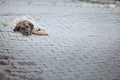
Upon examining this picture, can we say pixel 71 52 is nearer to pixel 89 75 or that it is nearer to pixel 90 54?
pixel 90 54

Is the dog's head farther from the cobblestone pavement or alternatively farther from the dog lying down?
the cobblestone pavement

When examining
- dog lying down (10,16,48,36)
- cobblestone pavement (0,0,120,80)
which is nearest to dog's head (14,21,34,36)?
dog lying down (10,16,48,36)

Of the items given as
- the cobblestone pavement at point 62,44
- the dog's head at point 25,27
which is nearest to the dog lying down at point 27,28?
the dog's head at point 25,27

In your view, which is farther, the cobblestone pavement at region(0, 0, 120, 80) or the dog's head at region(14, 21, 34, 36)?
the dog's head at region(14, 21, 34, 36)

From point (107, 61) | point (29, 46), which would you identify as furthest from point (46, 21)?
point (107, 61)

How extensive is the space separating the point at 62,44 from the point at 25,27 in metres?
1.25

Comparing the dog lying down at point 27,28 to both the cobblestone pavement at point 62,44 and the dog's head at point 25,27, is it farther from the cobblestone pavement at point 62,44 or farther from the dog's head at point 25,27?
the cobblestone pavement at point 62,44

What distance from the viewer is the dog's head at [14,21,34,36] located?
8273mm

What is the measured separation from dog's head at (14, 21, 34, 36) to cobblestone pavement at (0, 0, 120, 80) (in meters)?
0.19

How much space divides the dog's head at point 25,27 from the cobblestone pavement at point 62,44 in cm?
19

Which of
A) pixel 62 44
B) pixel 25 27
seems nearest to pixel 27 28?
pixel 25 27

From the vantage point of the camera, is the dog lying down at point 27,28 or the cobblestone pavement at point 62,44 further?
the dog lying down at point 27,28

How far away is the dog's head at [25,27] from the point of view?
8.27m

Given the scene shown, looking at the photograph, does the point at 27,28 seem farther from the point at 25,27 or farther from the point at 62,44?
the point at 62,44
